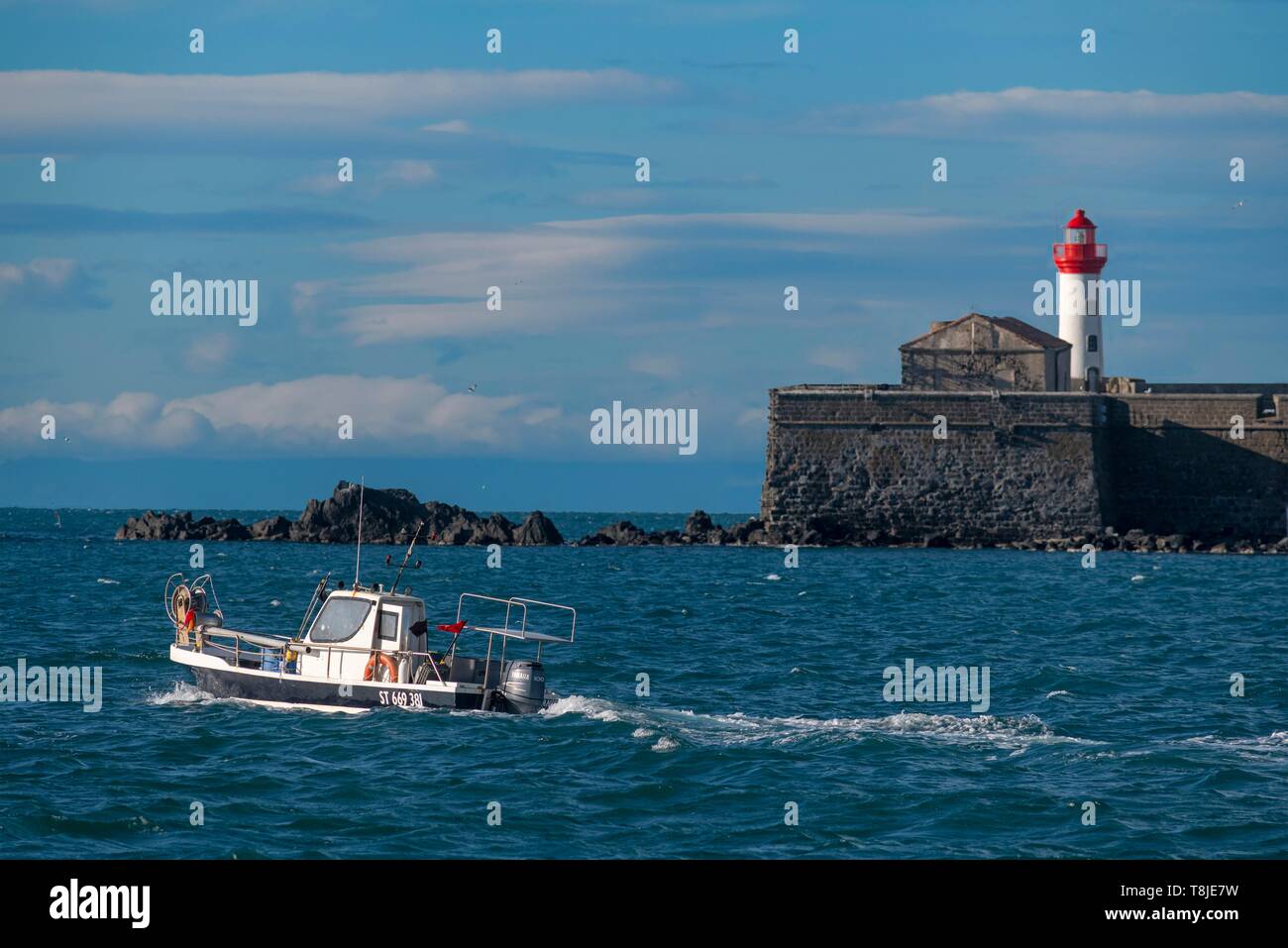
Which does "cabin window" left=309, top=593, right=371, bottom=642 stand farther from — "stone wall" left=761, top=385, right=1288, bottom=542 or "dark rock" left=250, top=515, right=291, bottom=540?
"dark rock" left=250, top=515, right=291, bottom=540

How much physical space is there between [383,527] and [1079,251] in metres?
36.0

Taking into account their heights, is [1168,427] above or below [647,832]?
above

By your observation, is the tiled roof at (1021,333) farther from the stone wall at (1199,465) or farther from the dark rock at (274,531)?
the dark rock at (274,531)

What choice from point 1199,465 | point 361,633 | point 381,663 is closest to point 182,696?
point 361,633

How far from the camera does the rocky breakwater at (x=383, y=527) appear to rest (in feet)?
262

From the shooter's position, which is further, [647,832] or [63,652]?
[63,652]

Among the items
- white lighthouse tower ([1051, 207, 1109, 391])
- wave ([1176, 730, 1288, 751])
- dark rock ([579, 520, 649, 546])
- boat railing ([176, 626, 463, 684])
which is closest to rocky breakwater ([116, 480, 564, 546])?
dark rock ([579, 520, 649, 546])

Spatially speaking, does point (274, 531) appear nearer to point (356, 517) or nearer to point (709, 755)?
point (356, 517)

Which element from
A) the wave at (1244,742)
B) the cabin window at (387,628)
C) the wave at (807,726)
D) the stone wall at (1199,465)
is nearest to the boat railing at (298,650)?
the cabin window at (387,628)

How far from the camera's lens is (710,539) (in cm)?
7300

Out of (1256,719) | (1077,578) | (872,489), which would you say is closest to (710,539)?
(872,489)
